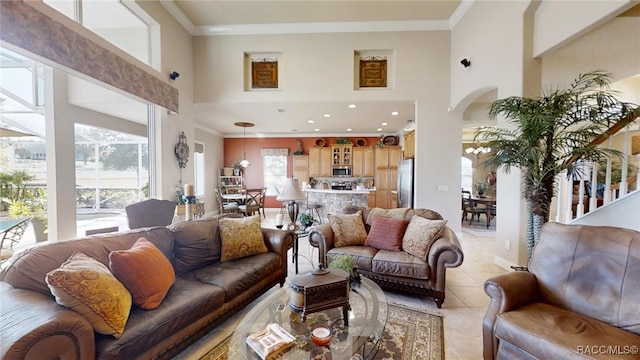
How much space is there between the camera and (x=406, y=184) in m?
5.65

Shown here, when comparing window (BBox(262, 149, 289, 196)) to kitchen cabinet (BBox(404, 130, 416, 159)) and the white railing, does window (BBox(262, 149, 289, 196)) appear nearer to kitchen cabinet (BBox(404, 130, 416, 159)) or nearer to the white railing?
kitchen cabinet (BBox(404, 130, 416, 159))

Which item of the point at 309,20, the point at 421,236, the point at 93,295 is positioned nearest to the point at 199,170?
the point at 309,20

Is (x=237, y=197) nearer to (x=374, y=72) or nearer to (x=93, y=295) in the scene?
(x=374, y=72)

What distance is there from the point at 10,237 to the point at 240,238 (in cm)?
214

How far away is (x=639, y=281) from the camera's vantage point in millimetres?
1456

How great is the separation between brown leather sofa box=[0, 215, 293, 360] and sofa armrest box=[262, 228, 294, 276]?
1cm

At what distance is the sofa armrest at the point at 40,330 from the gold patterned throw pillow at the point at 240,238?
4.25 feet

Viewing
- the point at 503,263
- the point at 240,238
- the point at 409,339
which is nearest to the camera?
the point at 409,339

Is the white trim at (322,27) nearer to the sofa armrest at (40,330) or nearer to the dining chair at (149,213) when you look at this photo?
the dining chair at (149,213)

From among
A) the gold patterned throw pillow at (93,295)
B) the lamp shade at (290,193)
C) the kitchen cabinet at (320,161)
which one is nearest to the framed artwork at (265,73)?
the lamp shade at (290,193)

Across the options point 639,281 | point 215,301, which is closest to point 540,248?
point 639,281

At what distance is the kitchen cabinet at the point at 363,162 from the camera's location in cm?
839

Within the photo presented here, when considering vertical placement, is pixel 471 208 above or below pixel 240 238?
below

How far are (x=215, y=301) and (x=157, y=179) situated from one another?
3.22 metres
